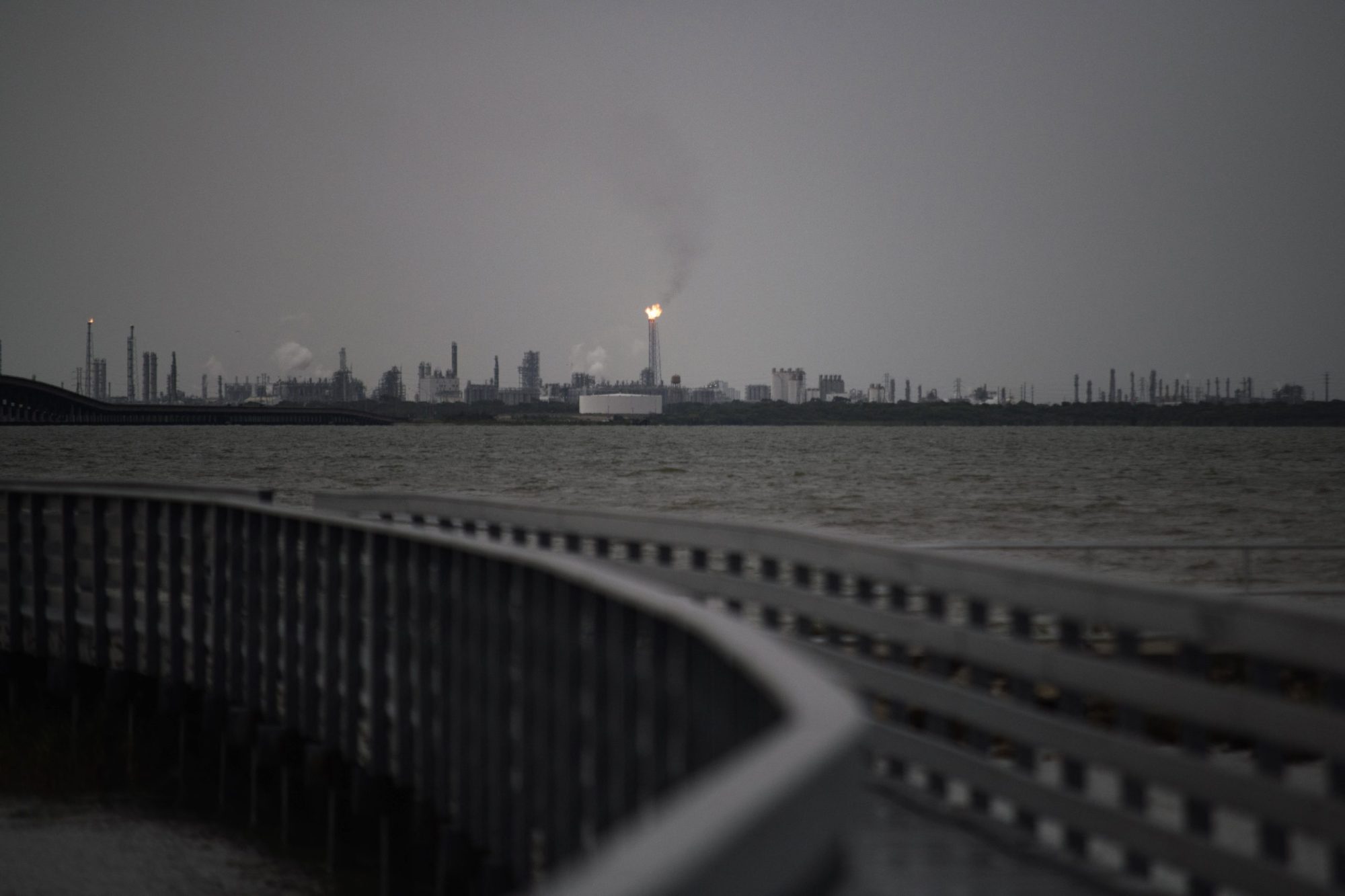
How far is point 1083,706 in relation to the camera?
802 cm

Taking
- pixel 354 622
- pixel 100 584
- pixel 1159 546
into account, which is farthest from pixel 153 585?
pixel 1159 546

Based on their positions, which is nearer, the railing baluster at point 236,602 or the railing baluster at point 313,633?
the railing baluster at point 313,633

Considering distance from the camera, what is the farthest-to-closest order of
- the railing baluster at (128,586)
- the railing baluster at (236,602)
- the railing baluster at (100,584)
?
the railing baluster at (100,584) → the railing baluster at (128,586) → the railing baluster at (236,602)

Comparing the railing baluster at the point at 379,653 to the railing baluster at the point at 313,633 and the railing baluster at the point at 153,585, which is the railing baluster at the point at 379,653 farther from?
the railing baluster at the point at 153,585

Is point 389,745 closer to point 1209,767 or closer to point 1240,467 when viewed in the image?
point 1209,767

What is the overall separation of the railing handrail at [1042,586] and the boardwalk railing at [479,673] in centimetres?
169

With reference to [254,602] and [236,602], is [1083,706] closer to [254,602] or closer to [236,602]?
[254,602]

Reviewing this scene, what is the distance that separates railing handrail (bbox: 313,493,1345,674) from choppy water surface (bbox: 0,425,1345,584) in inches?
308

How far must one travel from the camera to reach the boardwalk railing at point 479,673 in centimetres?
273

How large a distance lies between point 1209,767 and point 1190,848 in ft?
1.09

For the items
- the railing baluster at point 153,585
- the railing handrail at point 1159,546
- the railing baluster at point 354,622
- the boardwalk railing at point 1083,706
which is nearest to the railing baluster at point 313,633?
the railing baluster at point 354,622

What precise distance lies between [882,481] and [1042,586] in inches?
3378

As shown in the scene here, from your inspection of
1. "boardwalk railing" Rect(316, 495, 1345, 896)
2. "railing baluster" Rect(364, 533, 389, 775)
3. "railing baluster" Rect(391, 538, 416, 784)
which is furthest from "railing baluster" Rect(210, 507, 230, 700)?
"boardwalk railing" Rect(316, 495, 1345, 896)

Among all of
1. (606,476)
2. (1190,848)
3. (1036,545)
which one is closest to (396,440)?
(606,476)
